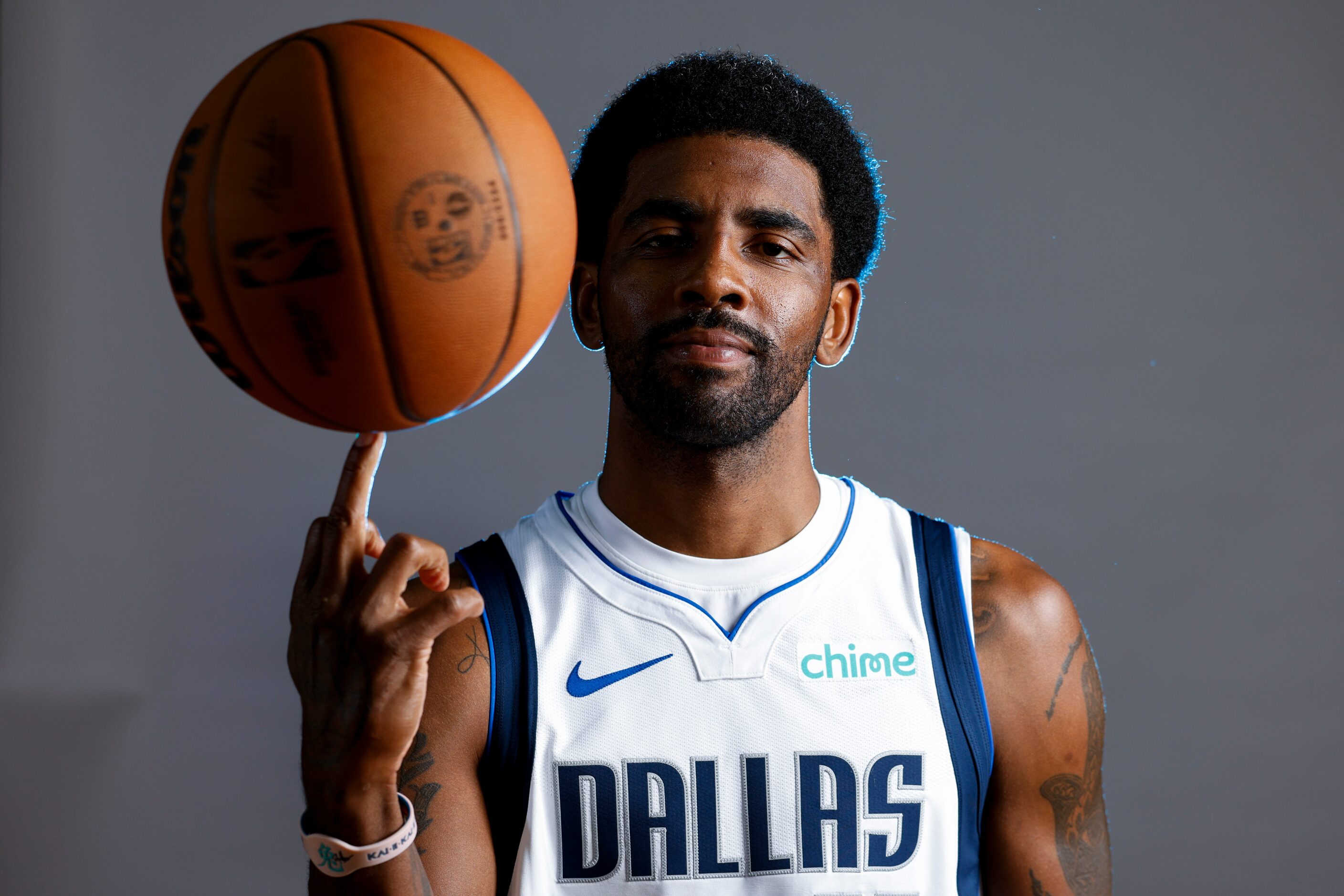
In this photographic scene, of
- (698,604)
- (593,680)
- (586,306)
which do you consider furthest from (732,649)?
(586,306)

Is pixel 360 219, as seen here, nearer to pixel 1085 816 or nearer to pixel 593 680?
pixel 593 680

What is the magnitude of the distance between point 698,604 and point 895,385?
135 cm

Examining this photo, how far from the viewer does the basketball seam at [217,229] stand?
1.14 metres

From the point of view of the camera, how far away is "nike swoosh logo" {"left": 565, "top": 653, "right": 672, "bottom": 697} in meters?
1.59

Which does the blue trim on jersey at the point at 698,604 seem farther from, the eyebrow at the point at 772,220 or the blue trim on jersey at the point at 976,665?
the eyebrow at the point at 772,220

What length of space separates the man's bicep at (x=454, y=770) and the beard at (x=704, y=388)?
1.33 feet

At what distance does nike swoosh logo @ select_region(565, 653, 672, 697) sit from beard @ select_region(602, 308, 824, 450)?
328 mm

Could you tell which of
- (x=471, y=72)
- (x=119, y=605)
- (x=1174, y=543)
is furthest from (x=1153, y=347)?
(x=119, y=605)

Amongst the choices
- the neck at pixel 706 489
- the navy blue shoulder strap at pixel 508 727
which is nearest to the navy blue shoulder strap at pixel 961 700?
the neck at pixel 706 489

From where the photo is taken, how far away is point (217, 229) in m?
1.13

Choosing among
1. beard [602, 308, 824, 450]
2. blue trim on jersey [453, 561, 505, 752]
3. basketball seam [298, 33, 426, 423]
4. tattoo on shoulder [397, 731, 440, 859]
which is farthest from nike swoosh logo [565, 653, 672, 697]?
basketball seam [298, 33, 426, 423]
